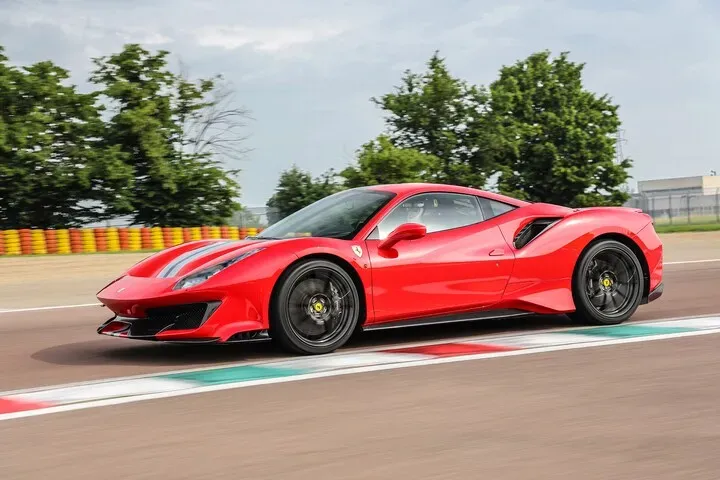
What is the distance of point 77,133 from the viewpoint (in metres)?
34.2

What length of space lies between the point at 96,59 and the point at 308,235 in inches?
1151

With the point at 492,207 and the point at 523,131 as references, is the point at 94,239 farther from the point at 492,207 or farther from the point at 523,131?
the point at 523,131

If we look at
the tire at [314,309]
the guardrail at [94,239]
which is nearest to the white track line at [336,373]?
the tire at [314,309]

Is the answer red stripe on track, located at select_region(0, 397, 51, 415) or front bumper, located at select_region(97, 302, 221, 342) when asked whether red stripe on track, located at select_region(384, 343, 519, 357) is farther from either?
red stripe on track, located at select_region(0, 397, 51, 415)

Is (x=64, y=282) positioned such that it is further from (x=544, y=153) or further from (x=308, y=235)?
(x=544, y=153)

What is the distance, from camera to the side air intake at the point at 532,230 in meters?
8.45

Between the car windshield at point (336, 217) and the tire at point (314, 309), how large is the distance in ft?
1.36

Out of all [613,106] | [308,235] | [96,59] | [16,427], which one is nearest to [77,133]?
[96,59]

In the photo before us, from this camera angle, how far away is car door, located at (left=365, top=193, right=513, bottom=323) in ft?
25.3

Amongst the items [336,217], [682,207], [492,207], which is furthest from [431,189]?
[682,207]

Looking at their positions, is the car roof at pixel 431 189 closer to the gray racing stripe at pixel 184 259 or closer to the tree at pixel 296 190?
the gray racing stripe at pixel 184 259

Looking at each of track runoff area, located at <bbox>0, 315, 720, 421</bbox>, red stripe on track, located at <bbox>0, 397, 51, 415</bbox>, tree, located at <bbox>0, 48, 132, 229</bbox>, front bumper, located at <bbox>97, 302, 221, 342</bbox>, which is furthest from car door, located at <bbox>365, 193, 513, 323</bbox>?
tree, located at <bbox>0, 48, 132, 229</bbox>

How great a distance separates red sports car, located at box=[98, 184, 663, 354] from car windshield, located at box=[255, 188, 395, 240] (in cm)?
2

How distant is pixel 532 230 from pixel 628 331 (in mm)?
1113
